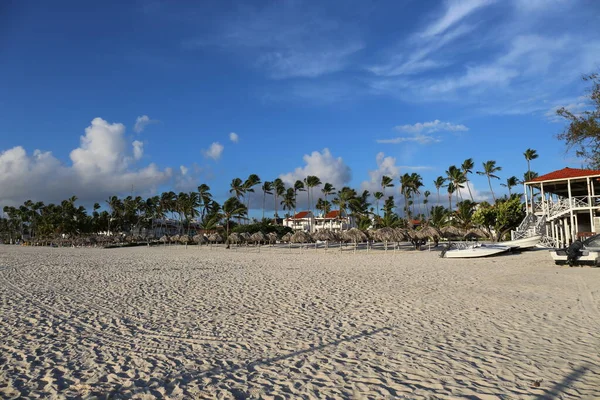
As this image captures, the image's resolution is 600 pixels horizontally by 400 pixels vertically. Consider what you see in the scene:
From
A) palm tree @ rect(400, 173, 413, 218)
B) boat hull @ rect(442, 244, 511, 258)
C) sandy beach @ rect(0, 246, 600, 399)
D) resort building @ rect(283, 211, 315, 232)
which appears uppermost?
palm tree @ rect(400, 173, 413, 218)

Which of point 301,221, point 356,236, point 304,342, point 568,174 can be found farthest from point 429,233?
point 301,221

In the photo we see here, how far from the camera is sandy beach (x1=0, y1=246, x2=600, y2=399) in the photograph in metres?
4.36

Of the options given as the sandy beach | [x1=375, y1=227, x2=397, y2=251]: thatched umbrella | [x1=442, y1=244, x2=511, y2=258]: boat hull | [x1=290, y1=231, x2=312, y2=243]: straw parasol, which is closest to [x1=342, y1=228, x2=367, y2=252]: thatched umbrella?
[x1=375, y1=227, x2=397, y2=251]: thatched umbrella

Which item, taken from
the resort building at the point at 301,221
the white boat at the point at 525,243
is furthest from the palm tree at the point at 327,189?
the white boat at the point at 525,243

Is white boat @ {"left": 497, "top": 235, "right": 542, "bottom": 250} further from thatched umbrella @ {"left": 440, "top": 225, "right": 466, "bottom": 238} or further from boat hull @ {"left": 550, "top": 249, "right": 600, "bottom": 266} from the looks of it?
thatched umbrella @ {"left": 440, "top": 225, "right": 466, "bottom": 238}

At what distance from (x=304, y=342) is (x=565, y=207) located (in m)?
25.6

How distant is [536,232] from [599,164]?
16.0m

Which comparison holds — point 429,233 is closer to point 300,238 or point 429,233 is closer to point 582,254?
point 300,238

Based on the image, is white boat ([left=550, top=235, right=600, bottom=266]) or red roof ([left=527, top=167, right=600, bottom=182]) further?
red roof ([left=527, top=167, right=600, bottom=182])

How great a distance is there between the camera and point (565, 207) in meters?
24.9

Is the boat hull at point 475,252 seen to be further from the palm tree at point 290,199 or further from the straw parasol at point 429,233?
the palm tree at point 290,199

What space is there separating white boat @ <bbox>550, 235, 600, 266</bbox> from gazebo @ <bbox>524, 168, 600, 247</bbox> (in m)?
7.93

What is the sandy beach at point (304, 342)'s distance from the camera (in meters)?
4.36

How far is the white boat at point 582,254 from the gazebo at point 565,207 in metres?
7.93
